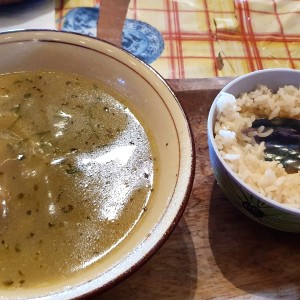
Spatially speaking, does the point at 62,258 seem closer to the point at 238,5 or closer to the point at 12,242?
the point at 12,242

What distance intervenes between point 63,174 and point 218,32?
1150 mm

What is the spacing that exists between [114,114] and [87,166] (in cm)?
21

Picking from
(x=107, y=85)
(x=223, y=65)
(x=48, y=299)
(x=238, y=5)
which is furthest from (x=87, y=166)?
(x=238, y=5)

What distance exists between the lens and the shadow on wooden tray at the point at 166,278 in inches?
43.2

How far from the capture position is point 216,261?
119 cm

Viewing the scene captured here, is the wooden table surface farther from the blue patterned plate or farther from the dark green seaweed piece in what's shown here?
the blue patterned plate

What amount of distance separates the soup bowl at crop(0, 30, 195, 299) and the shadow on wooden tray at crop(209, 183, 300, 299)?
222 mm

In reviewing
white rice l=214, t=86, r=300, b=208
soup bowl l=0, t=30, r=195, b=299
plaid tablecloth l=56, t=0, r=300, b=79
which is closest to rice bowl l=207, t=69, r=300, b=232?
white rice l=214, t=86, r=300, b=208

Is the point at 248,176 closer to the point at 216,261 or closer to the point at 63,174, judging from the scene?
the point at 216,261

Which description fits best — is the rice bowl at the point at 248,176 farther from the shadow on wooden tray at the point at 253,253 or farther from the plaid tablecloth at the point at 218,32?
the plaid tablecloth at the point at 218,32

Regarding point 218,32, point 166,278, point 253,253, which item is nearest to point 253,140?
point 253,253

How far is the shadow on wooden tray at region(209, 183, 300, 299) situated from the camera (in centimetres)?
115

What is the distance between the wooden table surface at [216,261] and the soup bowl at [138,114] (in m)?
0.13

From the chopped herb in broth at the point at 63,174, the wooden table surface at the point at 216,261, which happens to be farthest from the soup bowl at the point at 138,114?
the wooden table surface at the point at 216,261
